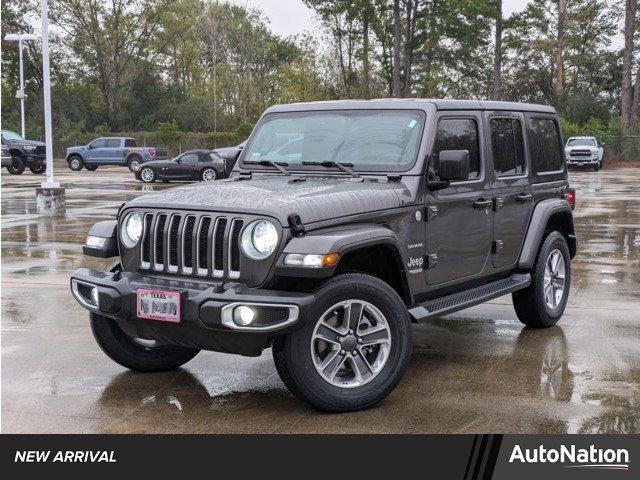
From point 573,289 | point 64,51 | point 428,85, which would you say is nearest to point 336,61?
point 428,85

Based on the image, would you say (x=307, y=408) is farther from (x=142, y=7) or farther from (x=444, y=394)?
(x=142, y=7)

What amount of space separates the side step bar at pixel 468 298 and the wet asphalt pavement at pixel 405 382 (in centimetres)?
47

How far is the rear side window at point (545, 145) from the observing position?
24.1 feet

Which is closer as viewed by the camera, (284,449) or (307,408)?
(284,449)

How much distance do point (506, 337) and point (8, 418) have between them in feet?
13.0

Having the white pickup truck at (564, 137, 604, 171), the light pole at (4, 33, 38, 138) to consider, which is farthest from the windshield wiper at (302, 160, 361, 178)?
the white pickup truck at (564, 137, 604, 171)

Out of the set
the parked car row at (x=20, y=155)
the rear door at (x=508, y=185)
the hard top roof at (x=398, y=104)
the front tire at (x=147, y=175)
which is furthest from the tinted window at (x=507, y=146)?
the parked car row at (x=20, y=155)

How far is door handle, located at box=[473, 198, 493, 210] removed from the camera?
6.34 meters

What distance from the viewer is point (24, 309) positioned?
8.17 m

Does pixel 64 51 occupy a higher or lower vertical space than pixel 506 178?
higher

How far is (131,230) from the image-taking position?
5.45 metres

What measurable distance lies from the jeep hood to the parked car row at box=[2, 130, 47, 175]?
30868mm

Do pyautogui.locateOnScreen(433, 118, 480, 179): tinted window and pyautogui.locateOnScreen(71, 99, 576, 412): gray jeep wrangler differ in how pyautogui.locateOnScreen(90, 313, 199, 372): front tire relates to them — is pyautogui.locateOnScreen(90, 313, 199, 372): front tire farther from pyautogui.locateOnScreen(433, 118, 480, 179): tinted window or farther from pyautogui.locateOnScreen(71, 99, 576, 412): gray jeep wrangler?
pyautogui.locateOnScreen(433, 118, 480, 179): tinted window

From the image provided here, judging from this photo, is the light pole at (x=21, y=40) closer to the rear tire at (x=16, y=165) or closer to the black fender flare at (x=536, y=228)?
the rear tire at (x=16, y=165)
